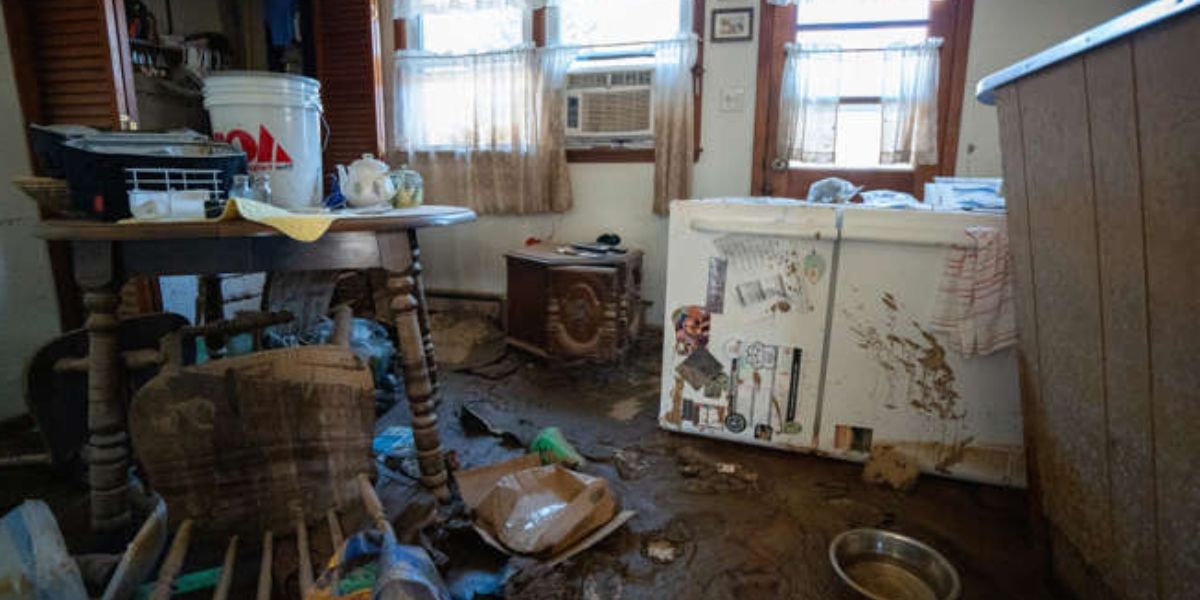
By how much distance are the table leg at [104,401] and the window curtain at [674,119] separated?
2267 millimetres

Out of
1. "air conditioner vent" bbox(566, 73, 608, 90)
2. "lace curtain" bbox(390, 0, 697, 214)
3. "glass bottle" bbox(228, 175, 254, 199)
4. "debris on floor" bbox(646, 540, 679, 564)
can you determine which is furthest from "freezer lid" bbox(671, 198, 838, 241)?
"air conditioner vent" bbox(566, 73, 608, 90)

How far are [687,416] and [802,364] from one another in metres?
0.41

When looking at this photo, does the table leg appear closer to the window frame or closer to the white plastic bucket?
the white plastic bucket

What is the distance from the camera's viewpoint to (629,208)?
9.98ft

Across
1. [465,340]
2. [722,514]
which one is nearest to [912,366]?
[722,514]

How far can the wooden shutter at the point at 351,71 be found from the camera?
121 inches

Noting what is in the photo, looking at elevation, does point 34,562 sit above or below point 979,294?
below

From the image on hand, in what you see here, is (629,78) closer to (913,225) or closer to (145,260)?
(913,225)

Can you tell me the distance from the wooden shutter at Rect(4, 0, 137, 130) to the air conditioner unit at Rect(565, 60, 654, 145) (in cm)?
185

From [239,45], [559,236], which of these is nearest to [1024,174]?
Answer: [559,236]

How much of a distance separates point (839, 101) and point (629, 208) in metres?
1.13

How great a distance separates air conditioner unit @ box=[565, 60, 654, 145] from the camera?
2.88 meters

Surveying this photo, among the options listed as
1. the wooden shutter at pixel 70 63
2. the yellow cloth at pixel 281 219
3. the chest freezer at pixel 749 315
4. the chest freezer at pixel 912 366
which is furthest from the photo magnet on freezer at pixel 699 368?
the wooden shutter at pixel 70 63

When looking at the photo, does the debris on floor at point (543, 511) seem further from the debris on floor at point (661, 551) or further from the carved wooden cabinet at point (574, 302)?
the carved wooden cabinet at point (574, 302)
